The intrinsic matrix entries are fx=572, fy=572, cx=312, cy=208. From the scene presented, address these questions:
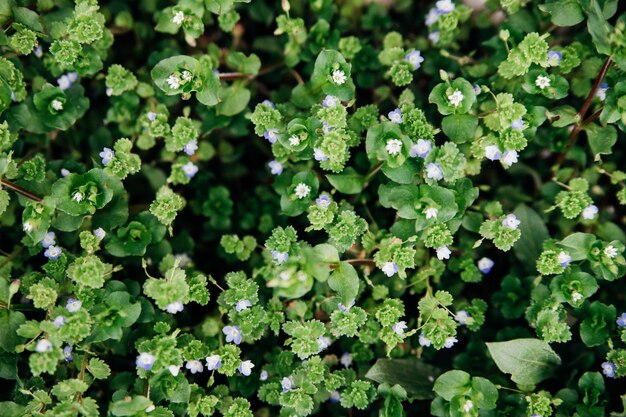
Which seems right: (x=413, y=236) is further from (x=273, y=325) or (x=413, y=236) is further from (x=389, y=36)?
(x=389, y=36)

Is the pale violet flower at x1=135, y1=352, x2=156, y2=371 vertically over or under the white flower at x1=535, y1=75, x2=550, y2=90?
under

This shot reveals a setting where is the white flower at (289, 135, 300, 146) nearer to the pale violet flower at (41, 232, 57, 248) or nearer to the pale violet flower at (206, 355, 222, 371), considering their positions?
the pale violet flower at (206, 355, 222, 371)

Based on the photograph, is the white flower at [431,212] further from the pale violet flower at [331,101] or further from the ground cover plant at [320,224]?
the pale violet flower at [331,101]

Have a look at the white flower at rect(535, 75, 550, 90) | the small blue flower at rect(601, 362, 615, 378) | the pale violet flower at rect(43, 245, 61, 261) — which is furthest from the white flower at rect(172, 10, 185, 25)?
the small blue flower at rect(601, 362, 615, 378)

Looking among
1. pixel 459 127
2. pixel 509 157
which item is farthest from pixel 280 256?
pixel 509 157

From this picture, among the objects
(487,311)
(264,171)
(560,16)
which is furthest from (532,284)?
(264,171)

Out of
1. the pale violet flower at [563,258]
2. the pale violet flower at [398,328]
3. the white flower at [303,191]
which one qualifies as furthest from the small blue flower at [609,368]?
the white flower at [303,191]
